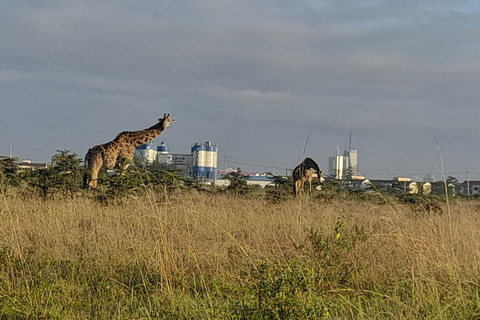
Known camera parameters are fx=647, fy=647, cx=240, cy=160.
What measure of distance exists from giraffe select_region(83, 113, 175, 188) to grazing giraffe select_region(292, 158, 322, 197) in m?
3.81

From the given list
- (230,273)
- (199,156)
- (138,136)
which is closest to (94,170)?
(138,136)

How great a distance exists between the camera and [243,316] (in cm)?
430

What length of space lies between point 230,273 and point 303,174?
37.4 ft

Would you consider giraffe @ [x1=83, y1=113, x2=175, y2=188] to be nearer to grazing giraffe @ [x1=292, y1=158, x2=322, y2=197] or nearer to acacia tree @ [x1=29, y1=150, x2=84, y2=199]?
acacia tree @ [x1=29, y1=150, x2=84, y2=199]

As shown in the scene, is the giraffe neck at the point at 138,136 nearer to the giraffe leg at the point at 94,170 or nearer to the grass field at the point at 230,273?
the giraffe leg at the point at 94,170

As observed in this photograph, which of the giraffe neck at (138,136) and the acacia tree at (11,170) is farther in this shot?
the giraffe neck at (138,136)

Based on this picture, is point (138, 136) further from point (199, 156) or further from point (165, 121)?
point (199, 156)

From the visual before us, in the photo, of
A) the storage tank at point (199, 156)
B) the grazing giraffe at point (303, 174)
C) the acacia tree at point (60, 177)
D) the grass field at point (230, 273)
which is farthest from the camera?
the storage tank at point (199, 156)

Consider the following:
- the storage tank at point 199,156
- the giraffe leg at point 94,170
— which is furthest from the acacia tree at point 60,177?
the storage tank at point 199,156

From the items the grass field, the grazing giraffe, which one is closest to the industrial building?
the grazing giraffe

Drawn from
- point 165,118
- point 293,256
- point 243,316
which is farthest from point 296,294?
point 165,118

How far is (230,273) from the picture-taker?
19.2 ft

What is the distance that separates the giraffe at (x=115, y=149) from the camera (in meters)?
15.6

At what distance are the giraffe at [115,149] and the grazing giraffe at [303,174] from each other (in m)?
3.81
